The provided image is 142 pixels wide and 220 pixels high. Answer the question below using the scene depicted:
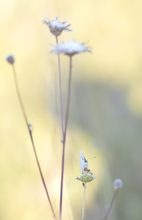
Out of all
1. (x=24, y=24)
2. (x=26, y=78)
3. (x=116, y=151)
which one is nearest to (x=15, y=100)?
(x=26, y=78)

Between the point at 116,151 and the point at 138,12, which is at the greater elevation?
the point at 138,12

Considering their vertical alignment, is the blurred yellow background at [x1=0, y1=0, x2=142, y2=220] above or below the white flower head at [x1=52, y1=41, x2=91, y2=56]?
above

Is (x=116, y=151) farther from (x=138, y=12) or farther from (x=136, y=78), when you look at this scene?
(x=138, y=12)

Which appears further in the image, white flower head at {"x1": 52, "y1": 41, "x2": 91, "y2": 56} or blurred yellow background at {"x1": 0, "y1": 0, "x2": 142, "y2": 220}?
blurred yellow background at {"x1": 0, "y1": 0, "x2": 142, "y2": 220}

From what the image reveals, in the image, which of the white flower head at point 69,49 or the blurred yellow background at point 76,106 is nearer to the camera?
the white flower head at point 69,49

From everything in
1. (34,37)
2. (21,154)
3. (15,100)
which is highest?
(34,37)

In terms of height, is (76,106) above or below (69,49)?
above

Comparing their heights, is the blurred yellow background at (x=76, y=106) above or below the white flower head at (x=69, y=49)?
above

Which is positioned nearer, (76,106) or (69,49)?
(69,49)
